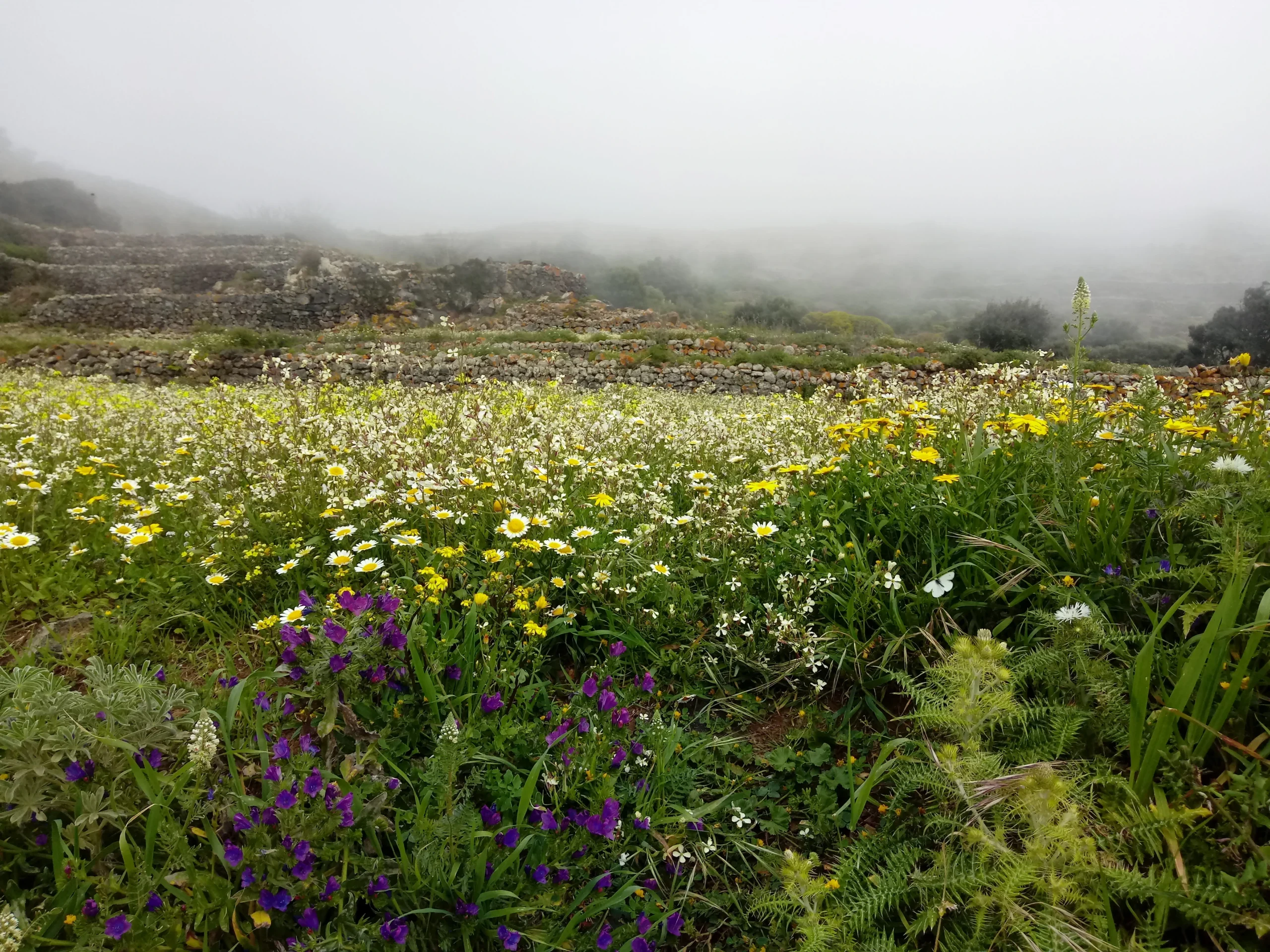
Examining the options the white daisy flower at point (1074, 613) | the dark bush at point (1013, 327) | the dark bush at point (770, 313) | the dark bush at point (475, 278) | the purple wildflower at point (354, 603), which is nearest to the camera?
the purple wildflower at point (354, 603)

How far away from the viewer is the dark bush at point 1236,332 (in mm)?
19297

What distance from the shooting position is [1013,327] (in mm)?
27453

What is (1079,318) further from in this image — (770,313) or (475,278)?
(475,278)

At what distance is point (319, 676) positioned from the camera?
5.46 ft

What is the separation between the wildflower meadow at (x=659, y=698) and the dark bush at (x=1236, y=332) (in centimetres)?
2269

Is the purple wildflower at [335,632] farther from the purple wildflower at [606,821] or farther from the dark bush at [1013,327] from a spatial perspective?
the dark bush at [1013,327]

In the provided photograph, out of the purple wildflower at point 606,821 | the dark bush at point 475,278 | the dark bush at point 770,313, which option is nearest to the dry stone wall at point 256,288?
the dark bush at point 475,278

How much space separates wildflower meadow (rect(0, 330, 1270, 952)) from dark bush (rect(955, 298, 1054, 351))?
2636 centimetres

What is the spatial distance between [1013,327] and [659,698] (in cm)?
3168

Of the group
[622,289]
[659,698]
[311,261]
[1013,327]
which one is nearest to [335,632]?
[659,698]

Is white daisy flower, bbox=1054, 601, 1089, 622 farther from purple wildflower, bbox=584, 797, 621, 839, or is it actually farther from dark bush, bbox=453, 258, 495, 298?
Result: dark bush, bbox=453, 258, 495, 298

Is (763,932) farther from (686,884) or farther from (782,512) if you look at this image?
(782,512)

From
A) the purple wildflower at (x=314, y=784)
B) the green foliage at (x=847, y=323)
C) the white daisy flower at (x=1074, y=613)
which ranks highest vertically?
the green foliage at (x=847, y=323)

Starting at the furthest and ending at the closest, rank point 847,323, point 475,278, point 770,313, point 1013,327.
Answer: point 847,323
point 770,313
point 475,278
point 1013,327
